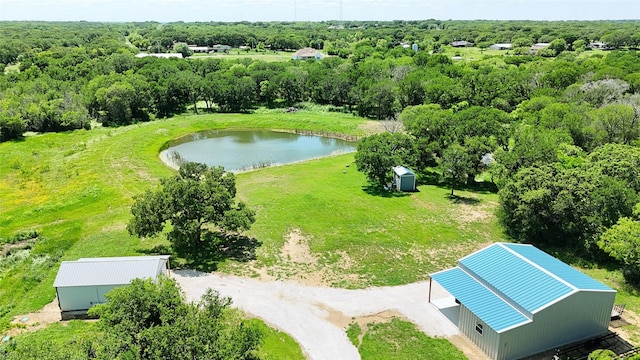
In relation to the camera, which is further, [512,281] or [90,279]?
[90,279]

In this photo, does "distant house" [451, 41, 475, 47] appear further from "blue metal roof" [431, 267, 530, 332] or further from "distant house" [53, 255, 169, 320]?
"distant house" [53, 255, 169, 320]

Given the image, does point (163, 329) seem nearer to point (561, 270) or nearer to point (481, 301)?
point (481, 301)

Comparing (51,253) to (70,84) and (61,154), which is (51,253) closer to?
(61,154)

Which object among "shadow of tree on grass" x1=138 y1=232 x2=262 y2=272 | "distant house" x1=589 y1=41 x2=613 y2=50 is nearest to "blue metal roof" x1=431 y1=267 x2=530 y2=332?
"shadow of tree on grass" x1=138 y1=232 x2=262 y2=272

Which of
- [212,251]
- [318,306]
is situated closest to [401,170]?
[212,251]

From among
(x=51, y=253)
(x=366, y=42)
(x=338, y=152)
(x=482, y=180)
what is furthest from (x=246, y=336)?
(x=366, y=42)

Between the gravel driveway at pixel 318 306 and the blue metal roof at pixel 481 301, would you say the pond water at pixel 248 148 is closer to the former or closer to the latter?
the gravel driveway at pixel 318 306

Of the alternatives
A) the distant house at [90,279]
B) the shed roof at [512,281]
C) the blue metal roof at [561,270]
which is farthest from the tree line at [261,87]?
the distant house at [90,279]
